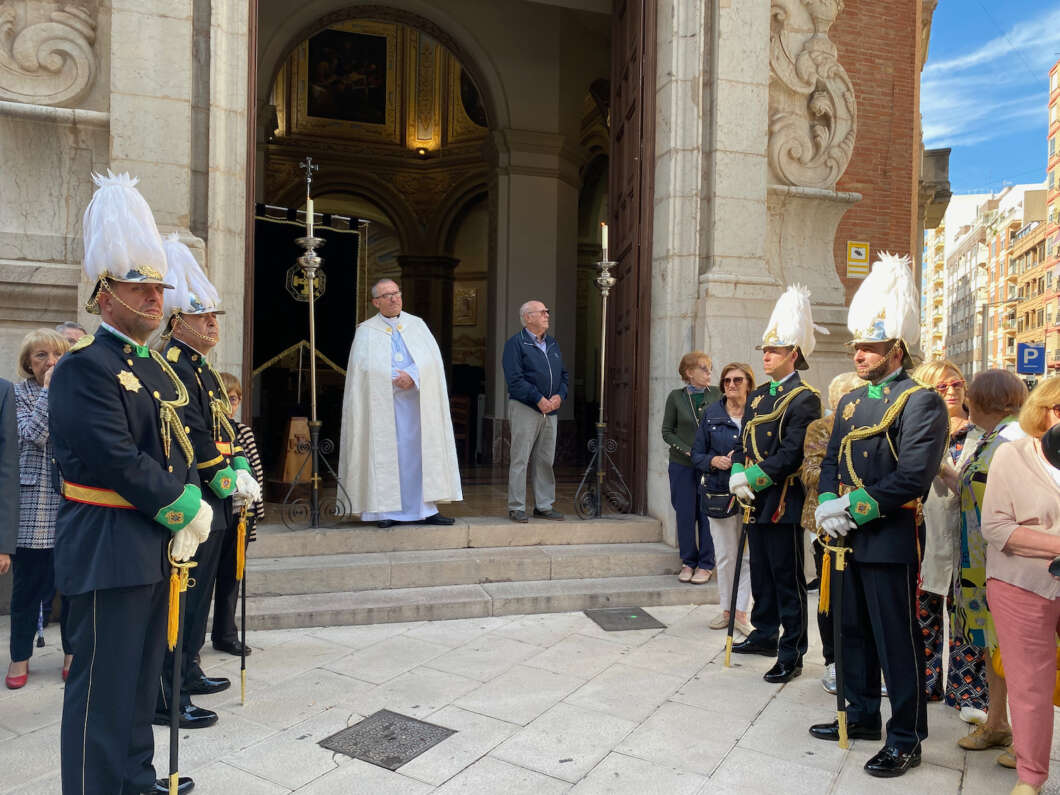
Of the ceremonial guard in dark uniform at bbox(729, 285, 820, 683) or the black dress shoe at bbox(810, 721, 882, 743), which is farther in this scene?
the ceremonial guard in dark uniform at bbox(729, 285, 820, 683)

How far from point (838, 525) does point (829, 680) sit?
1.39m

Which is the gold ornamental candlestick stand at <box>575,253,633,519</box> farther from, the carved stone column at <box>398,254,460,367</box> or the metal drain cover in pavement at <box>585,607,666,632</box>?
the carved stone column at <box>398,254,460,367</box>

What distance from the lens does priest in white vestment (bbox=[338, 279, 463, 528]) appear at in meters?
6.78

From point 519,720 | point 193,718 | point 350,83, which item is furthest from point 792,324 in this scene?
point 350,83

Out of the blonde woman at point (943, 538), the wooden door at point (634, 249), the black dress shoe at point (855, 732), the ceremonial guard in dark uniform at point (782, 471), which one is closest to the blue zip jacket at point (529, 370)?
the wooden door at point (634, 249)

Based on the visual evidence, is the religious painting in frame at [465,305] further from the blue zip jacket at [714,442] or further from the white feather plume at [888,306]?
the white feather plume at [888,306]

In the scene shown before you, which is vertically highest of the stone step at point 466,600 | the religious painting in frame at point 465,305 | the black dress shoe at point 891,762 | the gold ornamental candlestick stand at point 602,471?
the religious painting in frame at point 465,305

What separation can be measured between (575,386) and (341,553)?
1005 centimetres

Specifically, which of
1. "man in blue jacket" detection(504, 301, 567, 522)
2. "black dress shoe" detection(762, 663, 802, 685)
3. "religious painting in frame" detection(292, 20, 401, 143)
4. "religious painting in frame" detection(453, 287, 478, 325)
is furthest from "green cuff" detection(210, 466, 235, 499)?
"religious painting in frame" detection(292, 20, 401, 143)

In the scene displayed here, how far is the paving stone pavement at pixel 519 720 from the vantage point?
3566mm

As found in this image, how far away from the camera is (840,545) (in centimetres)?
393

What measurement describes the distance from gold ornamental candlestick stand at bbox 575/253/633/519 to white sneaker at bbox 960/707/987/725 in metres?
3.57

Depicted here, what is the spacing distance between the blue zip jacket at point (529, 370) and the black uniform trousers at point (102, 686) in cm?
425

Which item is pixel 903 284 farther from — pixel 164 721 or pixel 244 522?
pixel 164 721
